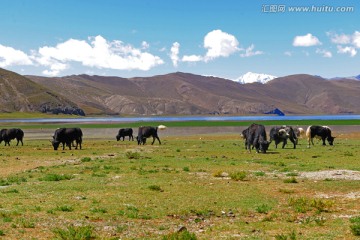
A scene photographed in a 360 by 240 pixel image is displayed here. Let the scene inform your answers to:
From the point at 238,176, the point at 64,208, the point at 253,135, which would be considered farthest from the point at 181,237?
the point at 253,135

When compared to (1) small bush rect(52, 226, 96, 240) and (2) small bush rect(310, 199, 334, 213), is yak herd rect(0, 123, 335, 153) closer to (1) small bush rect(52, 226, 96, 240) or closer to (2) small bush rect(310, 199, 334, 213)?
(2) small bush rect(310, 199, 334, 213)

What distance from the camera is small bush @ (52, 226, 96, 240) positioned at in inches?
413

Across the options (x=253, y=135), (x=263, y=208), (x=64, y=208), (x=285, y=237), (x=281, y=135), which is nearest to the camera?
(x=285, y=237)

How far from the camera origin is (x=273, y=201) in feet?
A: 50.6

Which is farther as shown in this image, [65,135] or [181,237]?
[65,135]

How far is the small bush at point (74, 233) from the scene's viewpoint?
413 inches

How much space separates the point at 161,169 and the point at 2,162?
12490 millimetres

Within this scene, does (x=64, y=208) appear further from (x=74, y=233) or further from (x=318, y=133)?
(x=318, y=133)

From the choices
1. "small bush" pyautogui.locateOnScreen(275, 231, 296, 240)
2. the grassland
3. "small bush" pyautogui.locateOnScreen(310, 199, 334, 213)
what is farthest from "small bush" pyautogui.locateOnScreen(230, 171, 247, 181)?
"small bush" pyautogui.locateOnScreen(275, 231, 296, 240)

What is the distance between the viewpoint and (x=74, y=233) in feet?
Answer: 35.0

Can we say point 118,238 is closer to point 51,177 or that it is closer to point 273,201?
point 273,201

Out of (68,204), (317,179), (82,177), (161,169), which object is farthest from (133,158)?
(68,204)

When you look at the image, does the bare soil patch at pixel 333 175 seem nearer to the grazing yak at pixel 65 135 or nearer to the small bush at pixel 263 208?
the small bush at pixel 263 208

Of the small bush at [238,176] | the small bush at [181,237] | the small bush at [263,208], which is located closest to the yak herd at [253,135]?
the small bush at [238,176]
